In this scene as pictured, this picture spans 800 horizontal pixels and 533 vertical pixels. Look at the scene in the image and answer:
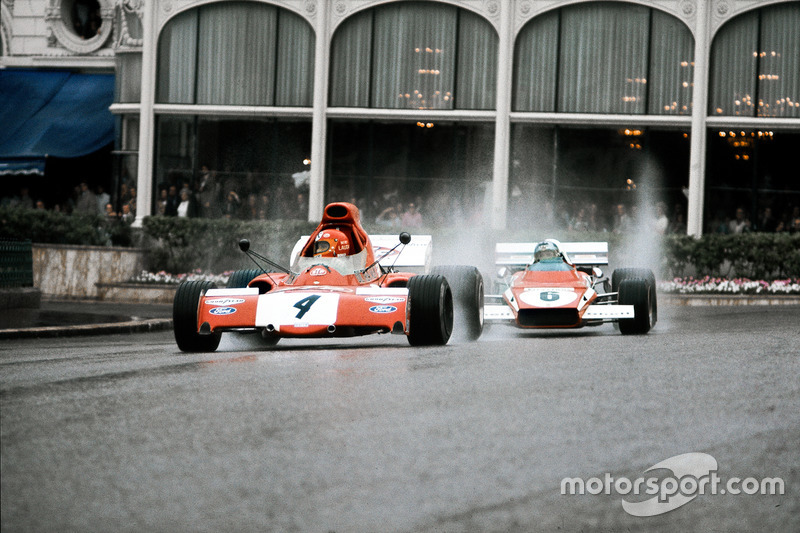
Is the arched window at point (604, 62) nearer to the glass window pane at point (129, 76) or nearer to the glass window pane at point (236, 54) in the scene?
the glass window pane at point (236, 54)

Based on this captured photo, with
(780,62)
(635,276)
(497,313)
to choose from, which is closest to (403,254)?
(497,313)

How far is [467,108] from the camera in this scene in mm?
28844

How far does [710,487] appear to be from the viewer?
593 cm

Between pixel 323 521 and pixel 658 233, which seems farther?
pixel 658 233

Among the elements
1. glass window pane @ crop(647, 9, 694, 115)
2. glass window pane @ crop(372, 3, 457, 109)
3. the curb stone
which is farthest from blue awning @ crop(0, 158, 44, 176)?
glass window pane @ crop(647, 9, 694, 115)

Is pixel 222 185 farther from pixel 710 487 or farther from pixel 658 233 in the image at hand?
pixel 710 487

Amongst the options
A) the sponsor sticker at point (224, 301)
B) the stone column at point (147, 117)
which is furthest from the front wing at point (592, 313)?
the stone column at point (147, 117)

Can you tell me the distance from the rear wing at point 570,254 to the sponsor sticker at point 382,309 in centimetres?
555

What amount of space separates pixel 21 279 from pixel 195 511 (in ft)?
50.1

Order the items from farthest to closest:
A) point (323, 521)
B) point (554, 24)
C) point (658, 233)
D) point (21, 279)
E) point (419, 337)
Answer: point (554, 24) → point (658, 233) → point (21, 279) → point (419, 337) → point (323, 521)

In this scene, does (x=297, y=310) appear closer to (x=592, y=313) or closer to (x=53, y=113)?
(x=592, y=313)

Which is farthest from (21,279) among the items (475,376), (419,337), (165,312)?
(475,376)

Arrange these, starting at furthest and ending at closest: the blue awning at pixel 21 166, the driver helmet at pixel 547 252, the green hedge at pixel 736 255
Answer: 1. the blue awning at pixel 21 166
2. the green hedge at pixel 736 255
3. the driver helmet at pixel 547 252

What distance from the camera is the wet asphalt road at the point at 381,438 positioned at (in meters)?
5.36
